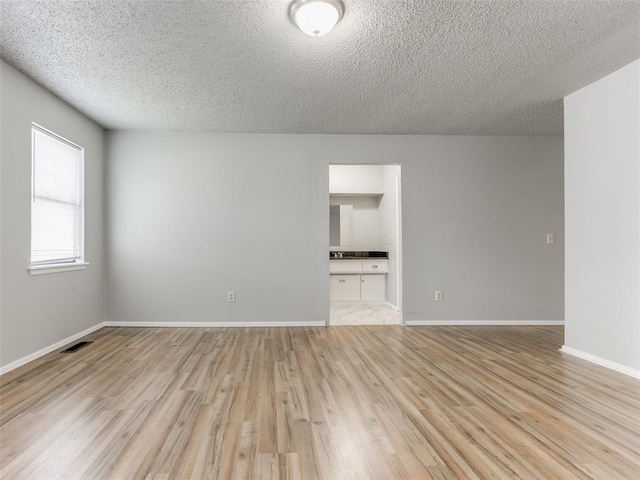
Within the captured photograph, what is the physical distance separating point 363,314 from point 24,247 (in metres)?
4.17

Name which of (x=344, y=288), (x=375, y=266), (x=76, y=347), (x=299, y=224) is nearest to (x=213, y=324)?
(x=76, y=347)

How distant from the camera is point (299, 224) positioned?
4.80 metres

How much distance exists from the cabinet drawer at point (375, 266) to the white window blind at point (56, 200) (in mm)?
4308

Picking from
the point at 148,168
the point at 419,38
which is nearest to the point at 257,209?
the point at 148,168

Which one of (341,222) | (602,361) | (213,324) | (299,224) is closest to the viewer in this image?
(602,361)

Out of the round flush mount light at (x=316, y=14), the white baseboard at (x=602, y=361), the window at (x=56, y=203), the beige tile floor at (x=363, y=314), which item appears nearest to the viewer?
the round flush mount light at (x=316, y=14)

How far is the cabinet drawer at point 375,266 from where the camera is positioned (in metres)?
6.65

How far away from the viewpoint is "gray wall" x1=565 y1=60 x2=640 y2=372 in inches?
115

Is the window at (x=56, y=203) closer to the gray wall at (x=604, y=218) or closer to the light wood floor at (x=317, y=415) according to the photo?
the light wood floor at (x=317, y=415)

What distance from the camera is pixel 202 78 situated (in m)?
3.17

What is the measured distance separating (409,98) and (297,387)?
9.33ft

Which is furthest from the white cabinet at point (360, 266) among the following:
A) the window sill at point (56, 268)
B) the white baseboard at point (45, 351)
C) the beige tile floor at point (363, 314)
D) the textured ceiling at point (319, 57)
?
the window sill at point (56, 268)

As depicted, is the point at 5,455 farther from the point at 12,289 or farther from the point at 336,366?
the point at 336,366

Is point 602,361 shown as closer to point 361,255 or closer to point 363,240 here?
point 361,255
